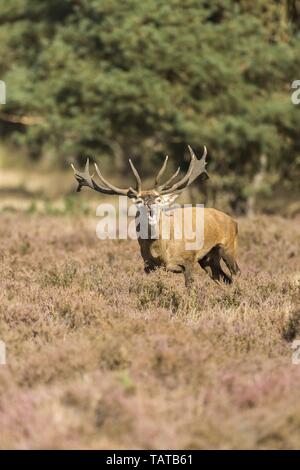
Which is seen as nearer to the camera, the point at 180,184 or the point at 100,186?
the point at 180,184

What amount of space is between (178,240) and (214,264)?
0.94m

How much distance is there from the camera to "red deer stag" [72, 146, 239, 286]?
958 cm

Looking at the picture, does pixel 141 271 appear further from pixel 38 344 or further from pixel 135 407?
pixel 135 407

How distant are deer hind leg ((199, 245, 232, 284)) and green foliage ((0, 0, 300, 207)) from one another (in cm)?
824

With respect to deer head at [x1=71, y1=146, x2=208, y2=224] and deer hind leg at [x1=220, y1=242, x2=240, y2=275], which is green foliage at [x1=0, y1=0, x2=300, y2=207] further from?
deer hind leg at [x1=220, y1=242, x2=240, y2=275]

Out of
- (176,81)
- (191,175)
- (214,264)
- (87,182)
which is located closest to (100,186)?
(87,182)

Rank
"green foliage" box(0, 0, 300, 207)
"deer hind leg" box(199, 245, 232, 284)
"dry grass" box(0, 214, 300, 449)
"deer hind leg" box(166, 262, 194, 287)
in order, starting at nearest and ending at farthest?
"dry grass" box(0, 214, 300, 449), "deer hind leg" box(166, 262, 194, 287), "deer hind leg" box(199, 245, 232, 284), "green foliage" box(0, 0, 300, 207)

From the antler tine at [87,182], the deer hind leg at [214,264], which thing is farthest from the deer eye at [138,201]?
the deer hind leg at [214,264]

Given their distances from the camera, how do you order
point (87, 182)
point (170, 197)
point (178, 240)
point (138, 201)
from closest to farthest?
1. point (138, 201)
2. point (170, 197)
3. point (178, 240)
4. point (87, 182)

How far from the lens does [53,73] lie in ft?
65.9

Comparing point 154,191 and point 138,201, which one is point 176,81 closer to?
point 154,191

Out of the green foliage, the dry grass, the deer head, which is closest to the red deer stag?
the deer head

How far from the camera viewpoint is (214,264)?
35.0 ft

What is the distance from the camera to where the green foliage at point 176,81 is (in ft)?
61.4
